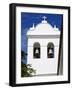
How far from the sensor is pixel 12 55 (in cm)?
192

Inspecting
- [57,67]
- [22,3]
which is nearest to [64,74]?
[57,67]

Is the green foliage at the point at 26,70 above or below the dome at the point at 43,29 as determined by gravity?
below

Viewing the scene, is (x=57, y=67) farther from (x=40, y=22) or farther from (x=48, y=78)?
(x=40, y=22)

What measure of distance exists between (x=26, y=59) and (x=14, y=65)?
87mm

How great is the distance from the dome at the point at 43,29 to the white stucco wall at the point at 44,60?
0.03 meters

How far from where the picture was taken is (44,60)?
2021 millimetres

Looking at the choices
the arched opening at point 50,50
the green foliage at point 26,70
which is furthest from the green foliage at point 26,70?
the arched opening at point 50,50

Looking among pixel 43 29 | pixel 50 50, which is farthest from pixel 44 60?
pixel 43 29

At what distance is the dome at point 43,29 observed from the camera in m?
1.98

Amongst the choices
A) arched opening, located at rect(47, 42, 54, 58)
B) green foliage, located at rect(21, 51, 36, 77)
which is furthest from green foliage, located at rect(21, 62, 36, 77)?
arched opening, located at rect(47, 42, 54, 58)

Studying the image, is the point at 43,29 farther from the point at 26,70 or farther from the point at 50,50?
the point at 26,70

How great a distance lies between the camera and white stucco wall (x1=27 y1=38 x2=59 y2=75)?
1.98 meters

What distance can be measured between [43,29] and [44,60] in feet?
0.56

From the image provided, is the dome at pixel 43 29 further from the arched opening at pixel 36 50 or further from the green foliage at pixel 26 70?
the green foliage at pixel 26 70
